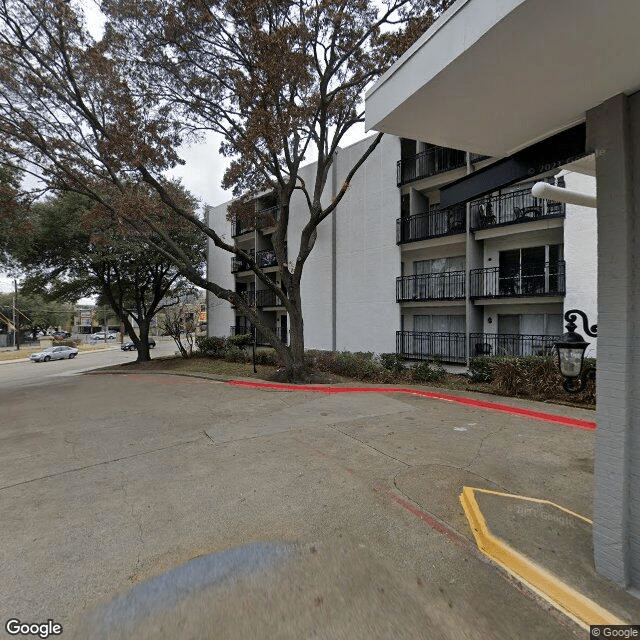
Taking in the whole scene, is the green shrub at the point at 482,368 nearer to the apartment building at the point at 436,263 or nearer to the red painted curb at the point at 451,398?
the red painted curb at the point at 451,398

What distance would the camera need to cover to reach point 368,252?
645 inches

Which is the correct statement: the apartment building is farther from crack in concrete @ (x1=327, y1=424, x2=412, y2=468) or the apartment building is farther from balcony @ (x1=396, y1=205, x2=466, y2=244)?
crack in concrete @ (x1=327, y1=424, x2=412, y2=468)

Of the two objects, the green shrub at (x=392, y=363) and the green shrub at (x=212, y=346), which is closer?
the green shrub at (x=392, y=363)

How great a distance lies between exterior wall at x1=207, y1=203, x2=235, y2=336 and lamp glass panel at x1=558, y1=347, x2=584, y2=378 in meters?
23.6

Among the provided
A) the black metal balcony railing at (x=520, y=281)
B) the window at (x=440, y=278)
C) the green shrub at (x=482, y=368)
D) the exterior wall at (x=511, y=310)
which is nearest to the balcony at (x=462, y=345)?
the exterior wall at (x=511, y=310)

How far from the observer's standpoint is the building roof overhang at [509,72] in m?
1.81

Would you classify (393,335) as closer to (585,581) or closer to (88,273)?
(585,581)

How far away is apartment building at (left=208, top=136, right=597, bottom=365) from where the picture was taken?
38.1 feet

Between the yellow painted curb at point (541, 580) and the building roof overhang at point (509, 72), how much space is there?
328cm

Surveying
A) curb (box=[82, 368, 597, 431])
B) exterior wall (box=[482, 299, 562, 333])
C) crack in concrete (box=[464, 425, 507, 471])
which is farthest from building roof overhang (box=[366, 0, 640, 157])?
exterior wall (box=[482, 299, 562, 333])

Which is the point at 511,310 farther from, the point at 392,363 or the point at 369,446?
the point at 369,446

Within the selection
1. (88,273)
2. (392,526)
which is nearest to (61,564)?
(392,526)

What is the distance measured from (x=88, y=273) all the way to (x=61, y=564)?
2266 cm

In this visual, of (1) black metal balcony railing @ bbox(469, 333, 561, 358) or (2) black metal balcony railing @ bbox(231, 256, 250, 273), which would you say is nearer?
(1) black metal balcony railing @ bbox(469, 333, 561, 358)
